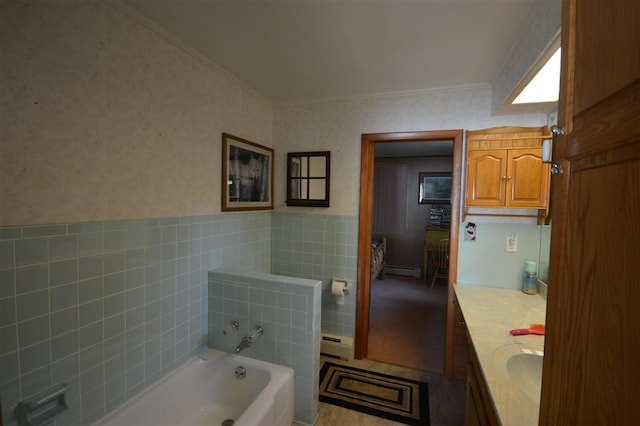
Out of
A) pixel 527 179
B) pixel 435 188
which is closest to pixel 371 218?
pixel 527 179

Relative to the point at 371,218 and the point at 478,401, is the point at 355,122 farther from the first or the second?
the point at 478,401

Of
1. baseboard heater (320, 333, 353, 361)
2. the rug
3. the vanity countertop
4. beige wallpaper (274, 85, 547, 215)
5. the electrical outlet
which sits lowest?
the rug

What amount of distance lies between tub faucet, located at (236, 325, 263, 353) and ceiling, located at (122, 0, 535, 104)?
6.23 ft

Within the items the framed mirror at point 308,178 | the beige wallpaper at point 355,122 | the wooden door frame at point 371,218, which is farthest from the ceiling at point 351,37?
the framed mirror at point 308,178

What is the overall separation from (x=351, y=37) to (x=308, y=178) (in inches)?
A: 51.8

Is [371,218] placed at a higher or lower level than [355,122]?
lower

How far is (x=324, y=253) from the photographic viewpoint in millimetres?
2652

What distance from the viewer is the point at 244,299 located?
194cm

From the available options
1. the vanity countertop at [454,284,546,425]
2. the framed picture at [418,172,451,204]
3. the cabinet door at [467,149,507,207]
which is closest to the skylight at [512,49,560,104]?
the cabinet door at [467,149,507,207]

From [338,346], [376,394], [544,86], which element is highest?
[544,86]

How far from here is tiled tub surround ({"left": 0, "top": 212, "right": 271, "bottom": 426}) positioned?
1053mm

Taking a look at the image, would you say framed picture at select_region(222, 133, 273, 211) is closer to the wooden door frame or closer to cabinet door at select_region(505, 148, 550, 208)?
the wooden door frame

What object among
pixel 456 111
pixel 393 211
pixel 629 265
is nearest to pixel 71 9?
pixel 629 265

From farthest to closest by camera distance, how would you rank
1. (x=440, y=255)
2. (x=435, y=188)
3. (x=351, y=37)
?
1. (x=435, y=188)
2. (x=440, y=255)
3. (x=351, y=37)
